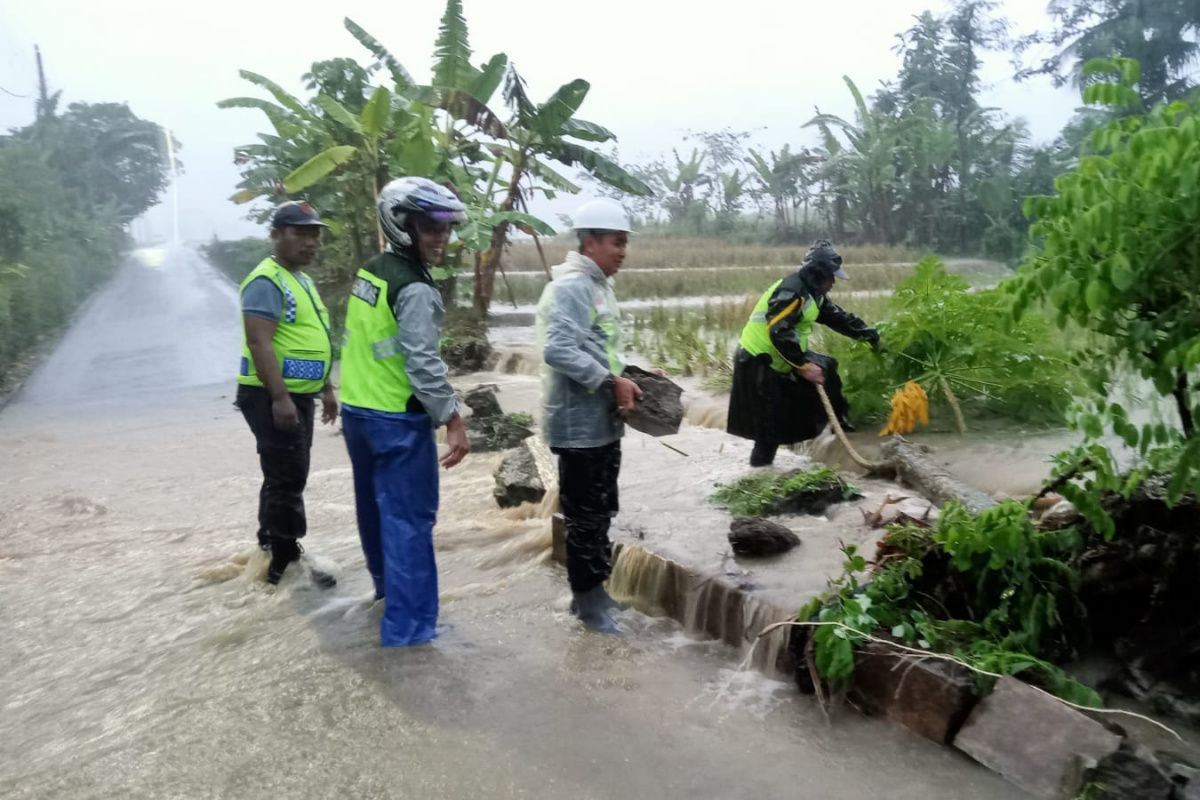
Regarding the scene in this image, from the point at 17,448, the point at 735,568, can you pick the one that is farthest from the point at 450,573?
the point at 17,448

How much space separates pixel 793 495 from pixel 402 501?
2.71m

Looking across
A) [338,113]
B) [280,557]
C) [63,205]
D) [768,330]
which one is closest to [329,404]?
[280,557]

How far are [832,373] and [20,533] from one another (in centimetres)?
637

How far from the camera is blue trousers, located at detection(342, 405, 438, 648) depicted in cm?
411

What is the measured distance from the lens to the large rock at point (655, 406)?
4.67 metres

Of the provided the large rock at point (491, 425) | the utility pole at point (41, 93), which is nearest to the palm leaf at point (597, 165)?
the large rock at point (491, 425)

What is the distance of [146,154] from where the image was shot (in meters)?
47.6

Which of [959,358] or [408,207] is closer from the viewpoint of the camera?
[408,207]

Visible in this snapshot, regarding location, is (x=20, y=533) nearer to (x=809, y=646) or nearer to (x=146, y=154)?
(x=809, y=646)

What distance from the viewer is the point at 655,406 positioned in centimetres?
472

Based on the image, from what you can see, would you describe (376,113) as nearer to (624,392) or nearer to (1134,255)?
(624,392)

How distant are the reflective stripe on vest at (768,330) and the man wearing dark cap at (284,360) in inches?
120

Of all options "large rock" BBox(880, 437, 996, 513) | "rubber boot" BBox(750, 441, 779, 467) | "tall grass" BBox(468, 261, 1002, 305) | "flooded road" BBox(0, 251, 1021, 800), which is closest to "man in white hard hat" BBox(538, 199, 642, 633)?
"flooded road" BBox(0, 251, 1021, 800)

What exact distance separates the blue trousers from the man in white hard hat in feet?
2.01
